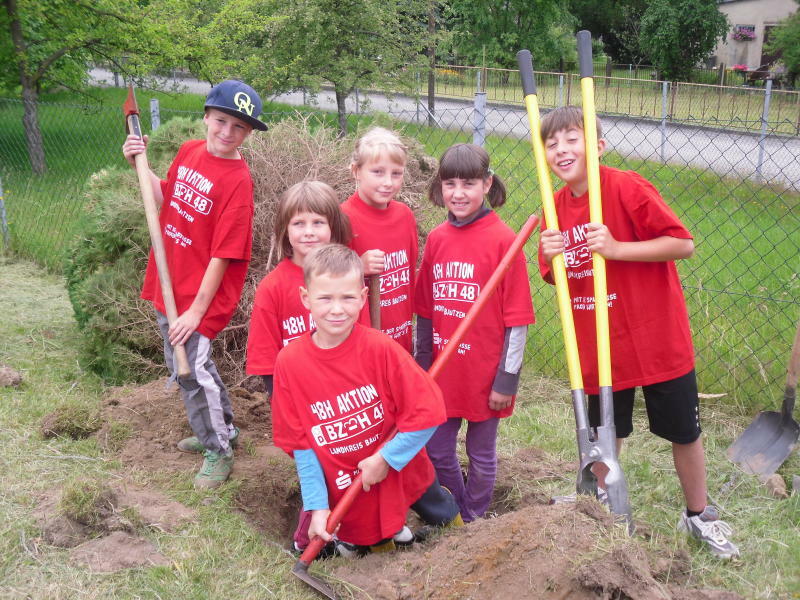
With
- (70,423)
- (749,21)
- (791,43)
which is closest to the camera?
(70,423)

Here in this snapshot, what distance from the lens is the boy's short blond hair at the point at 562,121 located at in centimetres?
264

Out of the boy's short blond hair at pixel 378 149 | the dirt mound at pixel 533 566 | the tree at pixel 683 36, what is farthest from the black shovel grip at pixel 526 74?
the tree at pixel 683 36

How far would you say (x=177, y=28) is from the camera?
12391 mm

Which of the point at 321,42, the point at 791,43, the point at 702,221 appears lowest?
the point at 702,221

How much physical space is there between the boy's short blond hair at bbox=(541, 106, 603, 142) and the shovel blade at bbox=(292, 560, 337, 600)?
1.83m

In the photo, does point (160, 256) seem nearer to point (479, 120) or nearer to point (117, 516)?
point (117, 516)

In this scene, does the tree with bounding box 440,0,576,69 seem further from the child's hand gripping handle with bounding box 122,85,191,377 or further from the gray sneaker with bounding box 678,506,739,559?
the gray sneaker with bounding box 678,506,739,559

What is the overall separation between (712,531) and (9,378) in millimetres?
4098

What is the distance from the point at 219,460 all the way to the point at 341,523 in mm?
1079

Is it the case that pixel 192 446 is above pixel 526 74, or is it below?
below

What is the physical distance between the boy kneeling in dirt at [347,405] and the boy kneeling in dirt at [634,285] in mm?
692

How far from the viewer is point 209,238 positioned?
3314mm

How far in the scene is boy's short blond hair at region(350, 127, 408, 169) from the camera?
2828 mm

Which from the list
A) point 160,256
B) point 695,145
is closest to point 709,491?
point 160,256
